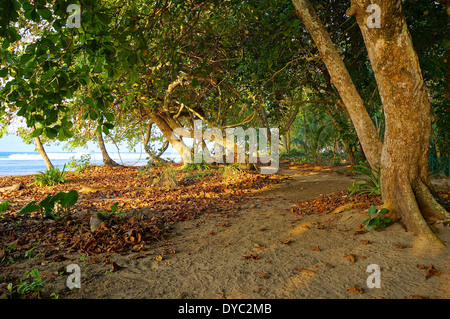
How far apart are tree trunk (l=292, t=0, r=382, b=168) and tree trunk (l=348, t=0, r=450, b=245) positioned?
0.72 m

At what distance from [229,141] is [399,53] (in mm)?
8724

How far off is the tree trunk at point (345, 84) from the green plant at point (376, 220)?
1.04 metres

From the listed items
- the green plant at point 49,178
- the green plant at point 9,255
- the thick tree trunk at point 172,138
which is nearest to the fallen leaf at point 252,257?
the green plant at point 9,255

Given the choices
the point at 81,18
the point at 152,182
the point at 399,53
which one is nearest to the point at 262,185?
the point at 152,182

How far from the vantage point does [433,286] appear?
2455mm

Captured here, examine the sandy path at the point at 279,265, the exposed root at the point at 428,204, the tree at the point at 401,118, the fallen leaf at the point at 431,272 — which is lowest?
the sandy path at the point at 279,265

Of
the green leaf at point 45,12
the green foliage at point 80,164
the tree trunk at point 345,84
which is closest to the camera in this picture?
the green leaf at point 45,12

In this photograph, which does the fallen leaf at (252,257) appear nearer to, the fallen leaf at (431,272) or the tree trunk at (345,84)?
the fallen leaf at (431,272)

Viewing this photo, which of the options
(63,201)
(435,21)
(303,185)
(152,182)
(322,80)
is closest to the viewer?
(63,201)

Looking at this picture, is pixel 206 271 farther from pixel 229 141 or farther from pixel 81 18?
pixel 229 141

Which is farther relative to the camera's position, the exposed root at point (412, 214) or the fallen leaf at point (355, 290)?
the exposed root at point (412, 214)

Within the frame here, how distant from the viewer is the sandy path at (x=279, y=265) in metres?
2.49

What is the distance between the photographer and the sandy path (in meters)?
2.49
